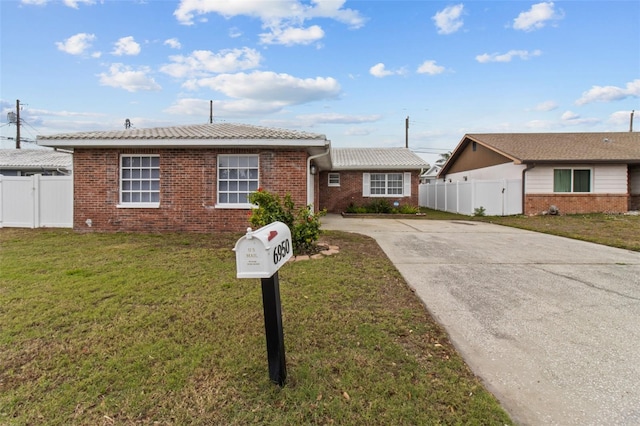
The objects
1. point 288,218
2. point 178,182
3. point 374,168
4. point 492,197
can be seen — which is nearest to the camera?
point 288,218

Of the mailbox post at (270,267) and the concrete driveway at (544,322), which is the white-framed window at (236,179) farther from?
the mailbox post at (270,267)

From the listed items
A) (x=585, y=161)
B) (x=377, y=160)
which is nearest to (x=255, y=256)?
(x=377, y=160)

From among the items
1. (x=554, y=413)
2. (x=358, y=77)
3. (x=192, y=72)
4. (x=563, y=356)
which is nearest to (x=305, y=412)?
(x=554, y=413)

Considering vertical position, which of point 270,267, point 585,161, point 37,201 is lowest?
point 270,267

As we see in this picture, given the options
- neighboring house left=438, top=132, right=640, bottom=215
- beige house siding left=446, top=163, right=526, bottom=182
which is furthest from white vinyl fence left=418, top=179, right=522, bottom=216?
beige house siding left=446, top=163, right=526, bottom=182

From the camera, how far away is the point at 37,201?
10.9 m

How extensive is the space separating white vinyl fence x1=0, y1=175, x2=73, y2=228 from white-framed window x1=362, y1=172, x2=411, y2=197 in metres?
14.0

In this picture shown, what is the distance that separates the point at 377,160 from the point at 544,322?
1723cm

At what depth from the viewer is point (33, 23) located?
950cm

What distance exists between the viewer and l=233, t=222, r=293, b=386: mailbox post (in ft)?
7.23

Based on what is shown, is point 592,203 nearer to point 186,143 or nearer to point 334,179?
point 334,179

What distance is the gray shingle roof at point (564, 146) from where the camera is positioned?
16734mm

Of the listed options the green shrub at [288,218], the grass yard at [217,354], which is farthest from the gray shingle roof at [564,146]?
the grass yard at [217,354]

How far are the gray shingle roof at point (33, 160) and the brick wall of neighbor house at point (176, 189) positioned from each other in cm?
1675
